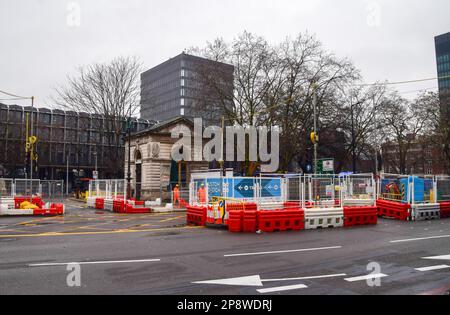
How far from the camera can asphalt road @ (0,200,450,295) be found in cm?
618

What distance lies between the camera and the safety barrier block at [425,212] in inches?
728

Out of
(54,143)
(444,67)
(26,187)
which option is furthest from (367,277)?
(444,67)

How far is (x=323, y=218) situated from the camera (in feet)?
50.4

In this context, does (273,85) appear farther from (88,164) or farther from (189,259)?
(88,164)

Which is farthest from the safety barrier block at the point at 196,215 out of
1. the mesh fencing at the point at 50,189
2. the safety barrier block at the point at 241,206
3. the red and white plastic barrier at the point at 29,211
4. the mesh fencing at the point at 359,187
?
the mesh fencing at the point at 50,189

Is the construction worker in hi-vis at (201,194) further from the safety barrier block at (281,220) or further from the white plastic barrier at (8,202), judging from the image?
the white plastic barrier at (8,202)

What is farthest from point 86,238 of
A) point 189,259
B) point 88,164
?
point 88,164

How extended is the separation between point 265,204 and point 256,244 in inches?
232

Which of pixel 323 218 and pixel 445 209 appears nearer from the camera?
pixel 323 218

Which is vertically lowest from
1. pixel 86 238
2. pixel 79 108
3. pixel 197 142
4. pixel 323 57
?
pixel 86 238

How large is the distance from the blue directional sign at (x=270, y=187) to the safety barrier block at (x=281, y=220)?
7.28ft

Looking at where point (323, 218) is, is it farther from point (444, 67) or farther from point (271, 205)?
point (444, 67)

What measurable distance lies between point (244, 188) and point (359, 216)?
524cm

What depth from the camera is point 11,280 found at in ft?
21.6
